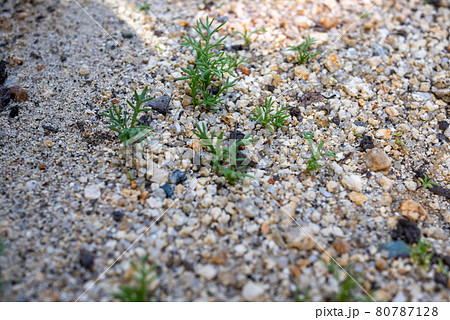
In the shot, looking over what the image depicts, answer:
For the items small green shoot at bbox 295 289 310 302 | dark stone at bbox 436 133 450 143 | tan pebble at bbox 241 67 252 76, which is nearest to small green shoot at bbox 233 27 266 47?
tan pebble at bbox 241 67 252 76

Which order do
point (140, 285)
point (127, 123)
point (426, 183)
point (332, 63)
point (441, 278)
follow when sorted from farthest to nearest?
point (332, 63), point (127, 123), point (426, 183), point (441, 278), point (140, 285)

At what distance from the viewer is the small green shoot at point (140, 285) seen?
1589 millimetres

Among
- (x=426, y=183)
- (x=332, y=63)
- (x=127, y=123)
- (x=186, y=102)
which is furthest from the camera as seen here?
(x=332, y=63)

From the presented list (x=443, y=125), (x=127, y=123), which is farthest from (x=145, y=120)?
(x=443, y=125)

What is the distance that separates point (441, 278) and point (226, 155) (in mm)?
1217

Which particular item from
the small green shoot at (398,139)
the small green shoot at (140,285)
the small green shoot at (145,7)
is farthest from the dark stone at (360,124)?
the small green shoot at (145,7)

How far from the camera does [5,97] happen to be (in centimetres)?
232

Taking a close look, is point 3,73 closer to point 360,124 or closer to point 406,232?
point 360,124

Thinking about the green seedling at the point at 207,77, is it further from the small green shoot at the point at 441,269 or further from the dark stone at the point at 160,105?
the small green shoot at the point at 441,269

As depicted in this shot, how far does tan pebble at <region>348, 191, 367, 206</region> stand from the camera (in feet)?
6.54

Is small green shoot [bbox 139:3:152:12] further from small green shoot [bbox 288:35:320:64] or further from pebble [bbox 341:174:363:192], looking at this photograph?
pebble [bbox 341:174:363:192]
